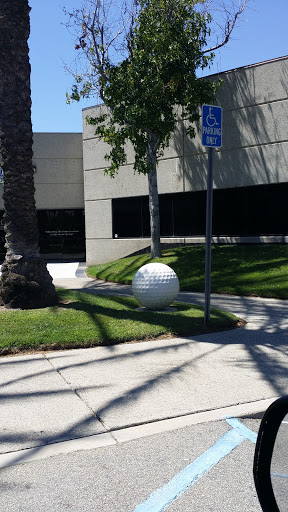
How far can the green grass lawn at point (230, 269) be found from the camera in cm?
1192

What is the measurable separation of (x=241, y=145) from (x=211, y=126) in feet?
30.0

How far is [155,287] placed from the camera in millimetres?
8852

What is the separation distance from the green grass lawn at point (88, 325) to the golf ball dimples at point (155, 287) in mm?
259

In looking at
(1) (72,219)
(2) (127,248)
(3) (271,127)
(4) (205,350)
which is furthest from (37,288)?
(1) (72,219)

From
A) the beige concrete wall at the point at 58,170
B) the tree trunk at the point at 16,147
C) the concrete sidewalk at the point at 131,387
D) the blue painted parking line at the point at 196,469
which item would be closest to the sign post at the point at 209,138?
the concrete sidewalk at the point at 131,387

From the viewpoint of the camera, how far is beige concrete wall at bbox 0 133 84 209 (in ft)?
84.7

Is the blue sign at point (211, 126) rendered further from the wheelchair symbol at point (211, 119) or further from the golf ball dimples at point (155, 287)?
the golf ball dimples at point (155, 287)

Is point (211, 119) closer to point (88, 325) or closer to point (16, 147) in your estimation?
point (16, 147)

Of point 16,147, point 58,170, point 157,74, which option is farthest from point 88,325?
point 58,170

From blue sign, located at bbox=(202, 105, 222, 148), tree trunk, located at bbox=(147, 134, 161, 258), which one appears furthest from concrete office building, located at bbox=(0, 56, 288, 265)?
blue sign, located at bbox=(202, 105, 222, 148)

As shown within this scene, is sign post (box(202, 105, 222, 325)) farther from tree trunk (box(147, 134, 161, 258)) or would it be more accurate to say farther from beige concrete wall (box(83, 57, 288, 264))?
tree trunk (box(147, 134, 161, 258))

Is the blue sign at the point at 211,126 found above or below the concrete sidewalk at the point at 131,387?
above

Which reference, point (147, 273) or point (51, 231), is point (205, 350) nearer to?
point (147, 273)

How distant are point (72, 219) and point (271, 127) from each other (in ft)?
43.8
